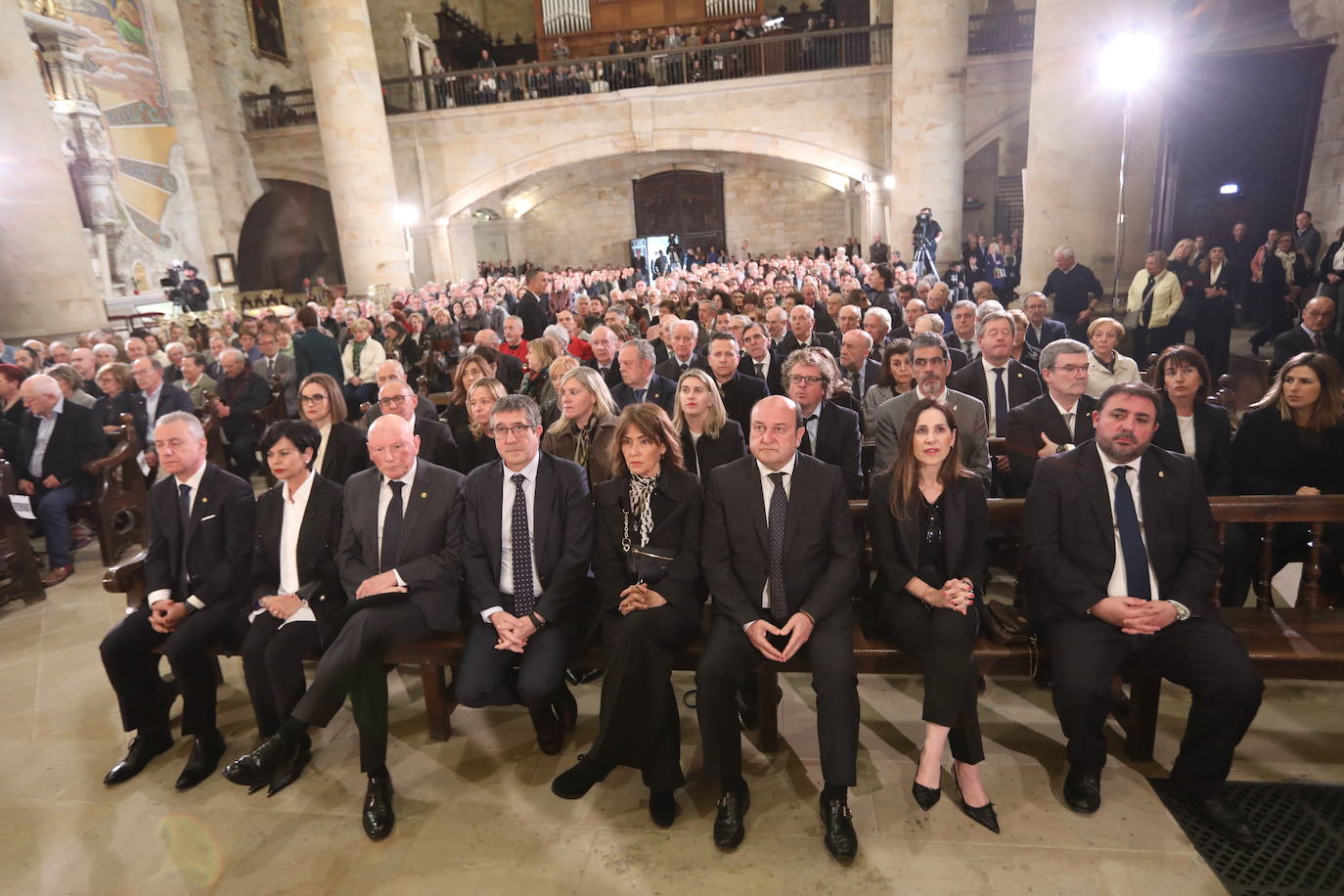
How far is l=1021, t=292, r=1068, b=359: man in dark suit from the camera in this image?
5.46m

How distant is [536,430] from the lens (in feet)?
9.59

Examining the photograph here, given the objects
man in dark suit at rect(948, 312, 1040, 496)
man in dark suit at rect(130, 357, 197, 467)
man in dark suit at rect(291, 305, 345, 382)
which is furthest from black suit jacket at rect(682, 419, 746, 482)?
man in dark suit at rect(291, 305, 345, 382)

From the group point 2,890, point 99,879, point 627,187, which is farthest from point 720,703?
point 627,187

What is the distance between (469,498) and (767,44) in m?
16.6

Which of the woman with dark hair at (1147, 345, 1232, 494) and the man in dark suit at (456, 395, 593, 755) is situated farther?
the woman with dark hair at (1147, 345, 1232, 494)

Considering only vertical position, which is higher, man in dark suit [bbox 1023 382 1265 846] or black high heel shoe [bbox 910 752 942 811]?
man in dark suit [bbox 1023 382 1265 846]

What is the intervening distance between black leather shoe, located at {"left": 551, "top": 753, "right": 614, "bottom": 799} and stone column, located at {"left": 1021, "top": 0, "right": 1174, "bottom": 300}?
25.2 feet

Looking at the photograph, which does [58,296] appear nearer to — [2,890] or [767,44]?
[2,890]

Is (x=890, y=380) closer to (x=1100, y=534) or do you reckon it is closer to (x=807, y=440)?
(x=807, y=440)

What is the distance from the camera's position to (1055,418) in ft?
11.8

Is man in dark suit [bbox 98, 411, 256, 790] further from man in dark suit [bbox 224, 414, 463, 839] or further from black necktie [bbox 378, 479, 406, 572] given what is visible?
black necktie [bbox 378, 479, 406, 572]

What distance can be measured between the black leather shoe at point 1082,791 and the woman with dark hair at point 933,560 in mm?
271

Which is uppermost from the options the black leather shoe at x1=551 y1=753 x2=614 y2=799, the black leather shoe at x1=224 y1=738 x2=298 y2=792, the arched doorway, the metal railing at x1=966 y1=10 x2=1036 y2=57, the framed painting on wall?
the framed painting on wall

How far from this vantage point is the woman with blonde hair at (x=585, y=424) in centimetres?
346
